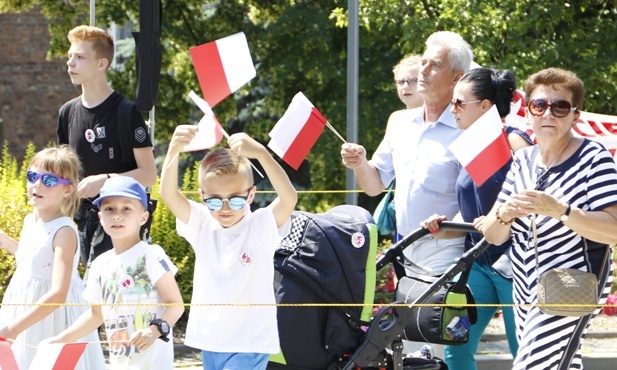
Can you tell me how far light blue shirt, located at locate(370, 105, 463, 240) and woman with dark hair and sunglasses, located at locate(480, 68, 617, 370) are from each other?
1.15 metres

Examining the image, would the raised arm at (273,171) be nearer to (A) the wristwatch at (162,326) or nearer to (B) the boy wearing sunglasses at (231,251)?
(B) the boy wearing sunglasses at (231,251)

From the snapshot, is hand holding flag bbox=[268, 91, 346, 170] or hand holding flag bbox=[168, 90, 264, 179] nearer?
hand holding flag bbox=[168, 90, 264, 179]

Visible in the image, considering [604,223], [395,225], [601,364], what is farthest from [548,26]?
[604,223]

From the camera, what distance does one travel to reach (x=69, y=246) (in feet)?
17.6

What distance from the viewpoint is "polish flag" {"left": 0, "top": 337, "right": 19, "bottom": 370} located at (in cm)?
470

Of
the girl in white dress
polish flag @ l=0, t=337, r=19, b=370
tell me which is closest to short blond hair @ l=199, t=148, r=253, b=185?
the girl in white dress

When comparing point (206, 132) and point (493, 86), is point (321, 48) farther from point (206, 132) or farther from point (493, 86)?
point (206, 132)

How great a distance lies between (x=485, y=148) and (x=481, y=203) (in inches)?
30.4

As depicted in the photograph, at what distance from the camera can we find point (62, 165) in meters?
5.52

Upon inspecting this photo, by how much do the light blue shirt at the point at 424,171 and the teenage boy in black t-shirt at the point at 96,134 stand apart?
52.8 inches

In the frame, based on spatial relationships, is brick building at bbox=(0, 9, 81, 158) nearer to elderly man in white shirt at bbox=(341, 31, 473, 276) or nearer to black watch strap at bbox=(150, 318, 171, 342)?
elderly man in white shirt at bbox=(341, 31, 473, 276)

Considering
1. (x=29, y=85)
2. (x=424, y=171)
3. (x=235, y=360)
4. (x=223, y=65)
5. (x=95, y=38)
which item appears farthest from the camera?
(x=29, y=85)

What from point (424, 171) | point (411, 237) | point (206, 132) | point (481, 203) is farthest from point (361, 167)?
point (206, 132)

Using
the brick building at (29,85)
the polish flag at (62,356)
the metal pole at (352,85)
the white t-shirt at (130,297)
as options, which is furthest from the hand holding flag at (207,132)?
the brick building at (29,85)
